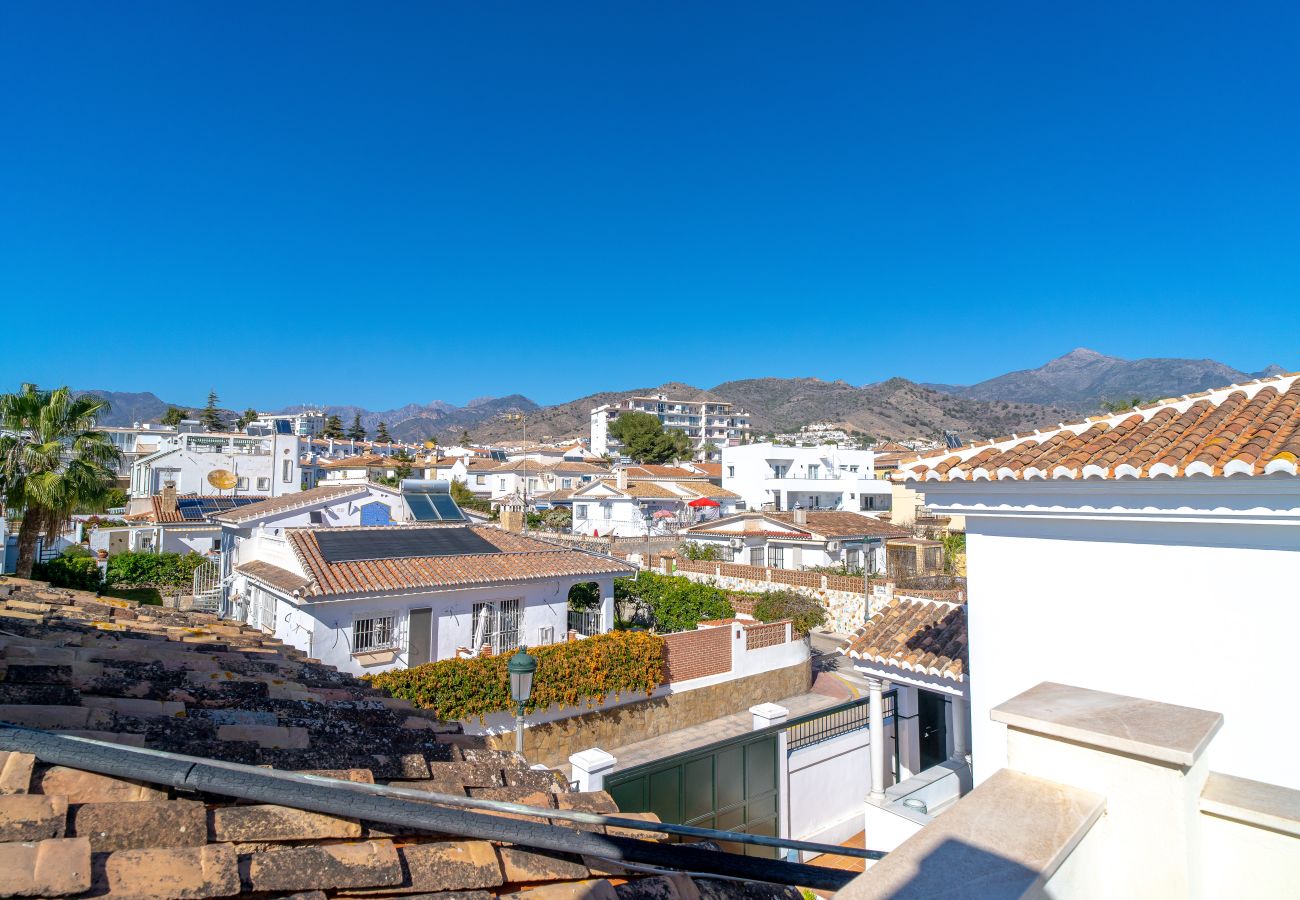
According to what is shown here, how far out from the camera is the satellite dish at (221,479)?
39438 mm

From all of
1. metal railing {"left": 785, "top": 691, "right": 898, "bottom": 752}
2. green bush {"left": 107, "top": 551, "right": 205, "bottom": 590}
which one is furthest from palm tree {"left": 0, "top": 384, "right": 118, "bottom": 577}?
metal railing {"left": 785, "top": 691, "right": 898, "bottom": 752}

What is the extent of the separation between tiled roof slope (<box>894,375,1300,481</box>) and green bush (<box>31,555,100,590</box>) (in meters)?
26.3

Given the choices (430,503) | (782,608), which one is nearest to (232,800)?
(430,503)

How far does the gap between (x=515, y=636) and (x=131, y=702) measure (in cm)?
1482

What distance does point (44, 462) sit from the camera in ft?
62.7

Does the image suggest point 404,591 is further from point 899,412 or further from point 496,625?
point 899,412

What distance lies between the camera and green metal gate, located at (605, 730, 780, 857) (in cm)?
972

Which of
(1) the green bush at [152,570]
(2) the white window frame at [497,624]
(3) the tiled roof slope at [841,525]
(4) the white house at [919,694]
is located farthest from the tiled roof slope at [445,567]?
(3) the tiled roof slope at [841,525]

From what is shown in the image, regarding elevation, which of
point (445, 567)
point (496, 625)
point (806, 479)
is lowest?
point (496, 625)

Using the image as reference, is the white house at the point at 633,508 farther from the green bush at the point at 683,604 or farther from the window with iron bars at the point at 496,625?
the window with iron bars at the point at 496,625

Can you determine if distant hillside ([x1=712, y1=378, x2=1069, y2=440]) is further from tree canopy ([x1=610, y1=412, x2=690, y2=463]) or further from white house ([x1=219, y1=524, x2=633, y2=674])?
white house ([x1=219, y1=524, x2=633, y2=674])

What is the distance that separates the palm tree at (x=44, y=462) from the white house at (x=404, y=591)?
501 cm

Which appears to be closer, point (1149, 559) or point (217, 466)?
point (1149, 559)

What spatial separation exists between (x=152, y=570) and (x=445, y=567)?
712 inches
